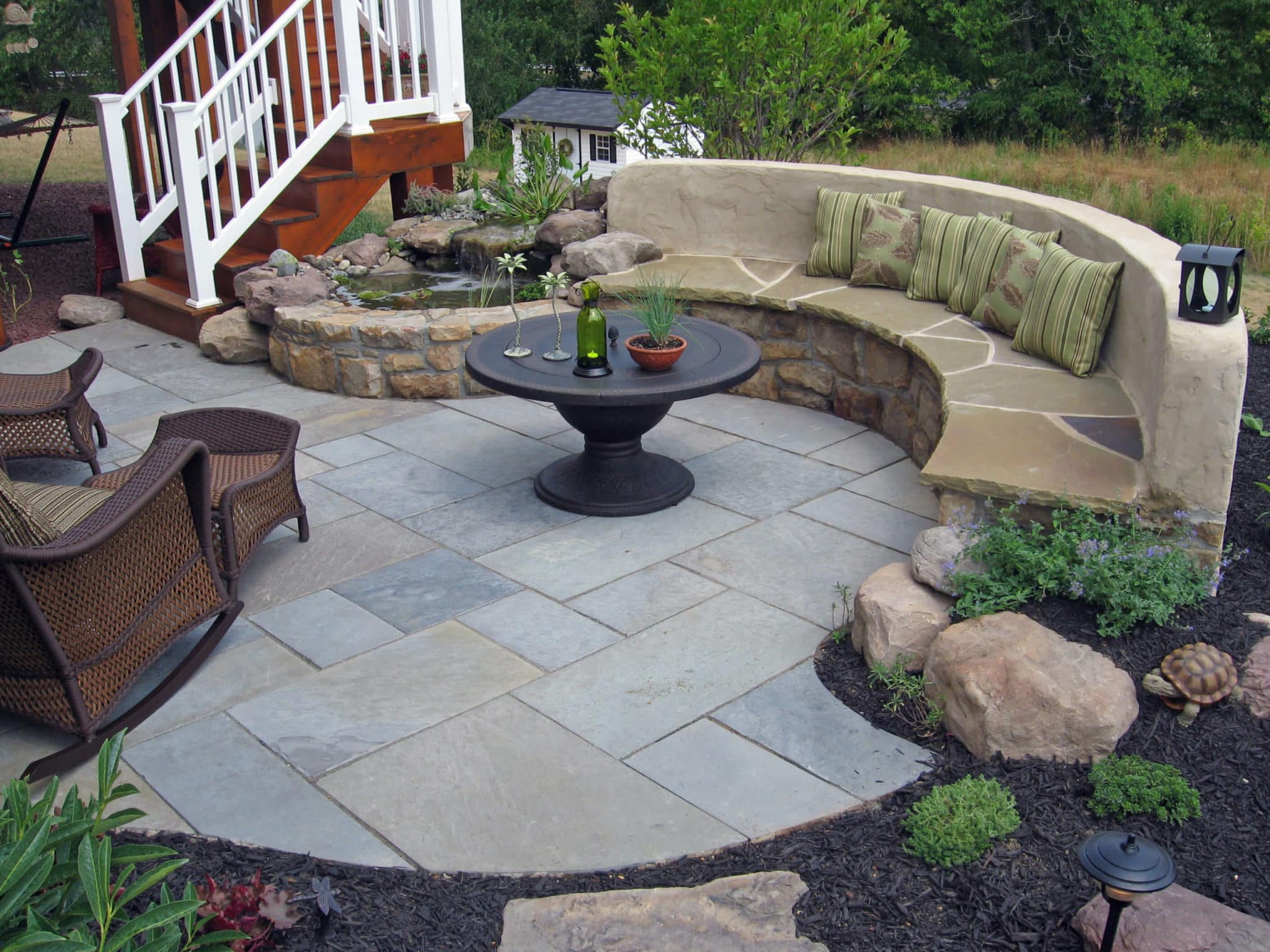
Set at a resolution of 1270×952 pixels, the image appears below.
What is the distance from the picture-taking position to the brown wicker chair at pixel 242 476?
3.53 metres

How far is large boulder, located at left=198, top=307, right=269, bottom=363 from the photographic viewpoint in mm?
6004

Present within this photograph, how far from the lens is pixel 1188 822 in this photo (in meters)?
2.63

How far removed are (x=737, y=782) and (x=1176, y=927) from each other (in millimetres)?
1032

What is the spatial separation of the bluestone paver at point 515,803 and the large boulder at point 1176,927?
803 millimetres

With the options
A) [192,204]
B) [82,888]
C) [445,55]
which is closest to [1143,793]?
[82,888]

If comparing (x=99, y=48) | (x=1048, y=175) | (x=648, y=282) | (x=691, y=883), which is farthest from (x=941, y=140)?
(x=691, y=883)

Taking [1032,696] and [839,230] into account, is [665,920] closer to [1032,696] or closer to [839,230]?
[1032,696]

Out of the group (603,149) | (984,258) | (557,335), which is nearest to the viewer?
(557,335)

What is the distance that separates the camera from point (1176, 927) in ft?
7.32

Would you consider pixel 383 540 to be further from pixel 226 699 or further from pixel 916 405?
pixel 916 405

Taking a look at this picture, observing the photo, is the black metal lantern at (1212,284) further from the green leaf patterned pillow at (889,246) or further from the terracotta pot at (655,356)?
the green leaf patterned pillow at (889,246)

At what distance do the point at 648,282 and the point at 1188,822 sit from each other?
12.2 ft

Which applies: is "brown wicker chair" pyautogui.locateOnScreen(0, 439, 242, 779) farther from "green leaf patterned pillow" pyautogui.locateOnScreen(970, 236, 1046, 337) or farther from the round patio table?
"green leaf patterned pillow" pyautogui.locateOnScreen(970, 236, 1046, 337)

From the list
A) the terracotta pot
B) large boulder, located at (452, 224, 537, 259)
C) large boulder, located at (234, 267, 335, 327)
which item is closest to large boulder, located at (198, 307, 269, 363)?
large boulder, located at (234, 267, 335, 327)
